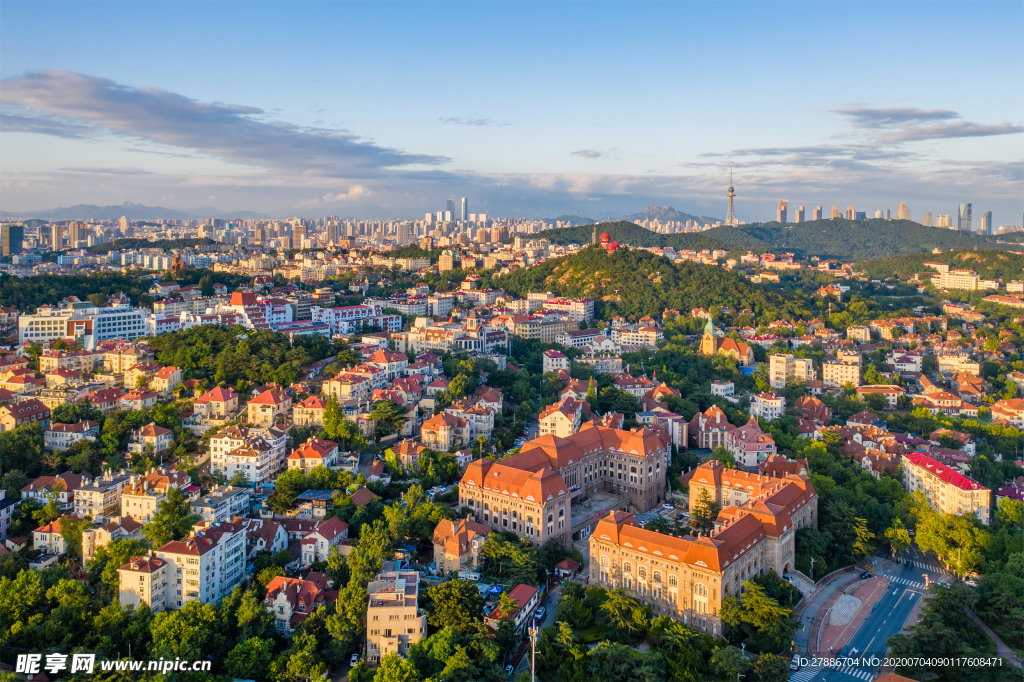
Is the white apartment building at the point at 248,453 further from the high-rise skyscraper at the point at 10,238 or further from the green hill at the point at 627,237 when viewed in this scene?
the green hill at the point at 627,237

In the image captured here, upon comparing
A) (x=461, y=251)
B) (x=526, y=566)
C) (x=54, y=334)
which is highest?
(x=461, y=251)

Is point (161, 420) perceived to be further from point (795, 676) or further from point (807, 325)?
point (807, 325)

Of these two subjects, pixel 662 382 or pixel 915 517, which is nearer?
pixel 915 517

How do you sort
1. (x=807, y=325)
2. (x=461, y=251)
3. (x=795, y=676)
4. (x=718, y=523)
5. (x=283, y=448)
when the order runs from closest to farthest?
(x=795, y=676)
(x=718, y=523)
(x=283, y=448)
(x=807, y=325)
(x=461, y=251)

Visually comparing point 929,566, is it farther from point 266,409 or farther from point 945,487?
point 266,409

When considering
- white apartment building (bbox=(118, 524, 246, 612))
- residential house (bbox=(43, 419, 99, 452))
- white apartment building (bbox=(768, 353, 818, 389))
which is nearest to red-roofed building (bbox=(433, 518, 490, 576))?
white apartment building (bbox=(118, 524, 246, 612))

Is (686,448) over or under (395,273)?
under

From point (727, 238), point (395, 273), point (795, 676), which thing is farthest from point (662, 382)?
point (727, 238)

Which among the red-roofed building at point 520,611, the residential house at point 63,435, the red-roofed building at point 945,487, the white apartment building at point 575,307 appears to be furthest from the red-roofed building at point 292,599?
the white apartment building at point 575,307
